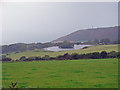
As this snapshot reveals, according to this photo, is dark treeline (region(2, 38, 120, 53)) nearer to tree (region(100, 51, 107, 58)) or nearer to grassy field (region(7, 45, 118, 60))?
grassy field (region(7, 45, 118, 60))

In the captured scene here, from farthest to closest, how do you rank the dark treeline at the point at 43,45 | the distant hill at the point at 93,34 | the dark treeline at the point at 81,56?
the distant hill at the point at 93,34 < the dark treeline at the point at 81,56 < the dark treeline at the point at 43,45

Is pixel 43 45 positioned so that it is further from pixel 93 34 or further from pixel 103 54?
pixel 103 54

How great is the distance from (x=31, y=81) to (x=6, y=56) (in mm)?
5458

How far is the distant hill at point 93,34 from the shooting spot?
13492 millimetres

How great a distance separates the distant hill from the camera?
13.5 meters

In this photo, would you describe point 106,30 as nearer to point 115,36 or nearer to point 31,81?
point 115,36

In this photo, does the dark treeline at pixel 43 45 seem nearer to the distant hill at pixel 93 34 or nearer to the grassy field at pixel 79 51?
the distant hill at pixel 93 34

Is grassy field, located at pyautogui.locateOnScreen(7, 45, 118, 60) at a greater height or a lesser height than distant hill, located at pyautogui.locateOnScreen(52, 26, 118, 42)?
lesser

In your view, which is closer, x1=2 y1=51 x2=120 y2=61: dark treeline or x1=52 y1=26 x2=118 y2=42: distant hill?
x1=2 y1=51 x2=120 y2=61: dark treeline

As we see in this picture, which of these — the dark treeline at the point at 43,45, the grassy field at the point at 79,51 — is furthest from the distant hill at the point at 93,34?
the grassy field at the point at 79,51

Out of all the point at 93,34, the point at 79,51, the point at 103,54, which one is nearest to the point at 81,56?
the point at 79,51

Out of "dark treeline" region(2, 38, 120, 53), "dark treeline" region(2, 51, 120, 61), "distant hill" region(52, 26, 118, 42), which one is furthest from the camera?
"distant hill" region(52, 26, 118, 42)

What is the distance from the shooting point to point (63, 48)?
13.6m

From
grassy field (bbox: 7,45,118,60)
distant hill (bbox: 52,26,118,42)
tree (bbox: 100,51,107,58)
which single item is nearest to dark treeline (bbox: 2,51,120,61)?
tree (bbox: 100,51,107,58)
